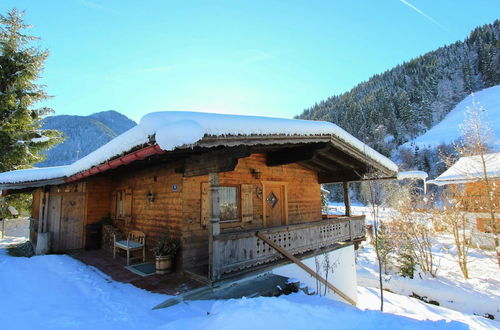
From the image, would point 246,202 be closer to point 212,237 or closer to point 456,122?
point 212,237

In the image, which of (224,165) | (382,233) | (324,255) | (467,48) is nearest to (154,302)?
(224,165)

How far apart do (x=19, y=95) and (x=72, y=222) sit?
345 inches

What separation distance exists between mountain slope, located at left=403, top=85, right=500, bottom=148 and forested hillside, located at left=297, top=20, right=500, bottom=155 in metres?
2.09

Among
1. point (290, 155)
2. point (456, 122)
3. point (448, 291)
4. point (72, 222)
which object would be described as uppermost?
point (456, 122)

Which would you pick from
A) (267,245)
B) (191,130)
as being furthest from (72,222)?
(191,130)

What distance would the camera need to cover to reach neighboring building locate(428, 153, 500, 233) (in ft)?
38.0

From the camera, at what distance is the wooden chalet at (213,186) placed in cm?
463

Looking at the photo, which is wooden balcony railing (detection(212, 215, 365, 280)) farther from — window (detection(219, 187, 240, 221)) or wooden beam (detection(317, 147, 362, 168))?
wooden beam (detection(317, 147, 362, 168))

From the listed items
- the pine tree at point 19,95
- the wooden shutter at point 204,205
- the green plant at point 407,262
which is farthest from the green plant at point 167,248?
the pine tree at point 19,95

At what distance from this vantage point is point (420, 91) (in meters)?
60.5

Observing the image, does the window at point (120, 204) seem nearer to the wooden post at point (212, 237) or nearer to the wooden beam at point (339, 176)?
the wooden post at point (212, 237)

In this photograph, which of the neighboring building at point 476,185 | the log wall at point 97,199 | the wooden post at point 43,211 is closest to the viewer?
the wooden post at point 43,211

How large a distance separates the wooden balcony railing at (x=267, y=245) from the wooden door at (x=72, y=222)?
24.0 ft

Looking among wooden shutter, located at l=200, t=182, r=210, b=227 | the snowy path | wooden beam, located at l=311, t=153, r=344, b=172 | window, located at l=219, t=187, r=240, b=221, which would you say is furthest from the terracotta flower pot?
wooden beam, located at l=311, t=153, r=344, b=172
